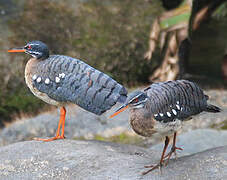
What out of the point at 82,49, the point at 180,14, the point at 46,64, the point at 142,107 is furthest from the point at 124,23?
the point at 142,107

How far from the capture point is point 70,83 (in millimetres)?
5414

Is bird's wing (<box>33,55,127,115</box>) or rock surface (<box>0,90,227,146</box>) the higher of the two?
bird's wing (<box>33,55,127,115</box>)

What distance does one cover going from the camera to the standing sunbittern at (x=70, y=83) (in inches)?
208

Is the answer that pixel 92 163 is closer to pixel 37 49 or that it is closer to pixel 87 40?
pixel 37 49

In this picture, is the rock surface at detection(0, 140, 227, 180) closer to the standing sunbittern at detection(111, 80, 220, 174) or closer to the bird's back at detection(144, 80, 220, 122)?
the standing sunbittern at detection(111, 80, 220, 174)

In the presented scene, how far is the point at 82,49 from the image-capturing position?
11086 millimetres

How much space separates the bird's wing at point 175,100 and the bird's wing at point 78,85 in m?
0.61

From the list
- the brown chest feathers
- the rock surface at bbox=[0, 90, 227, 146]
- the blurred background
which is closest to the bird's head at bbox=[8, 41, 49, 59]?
the brown chest feathers

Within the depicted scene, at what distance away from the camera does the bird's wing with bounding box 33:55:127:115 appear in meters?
5.28

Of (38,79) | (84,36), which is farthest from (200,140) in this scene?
(84,36)

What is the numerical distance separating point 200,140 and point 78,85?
3199 mm

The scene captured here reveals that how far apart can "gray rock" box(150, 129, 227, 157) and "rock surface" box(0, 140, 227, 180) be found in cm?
192

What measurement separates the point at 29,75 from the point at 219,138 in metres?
3.90

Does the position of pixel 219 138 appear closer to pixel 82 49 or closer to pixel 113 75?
pixel 113 75
